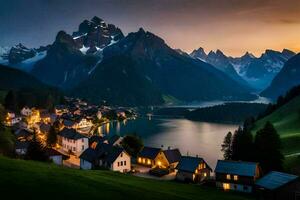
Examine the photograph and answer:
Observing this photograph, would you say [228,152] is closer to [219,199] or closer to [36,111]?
[219,199]

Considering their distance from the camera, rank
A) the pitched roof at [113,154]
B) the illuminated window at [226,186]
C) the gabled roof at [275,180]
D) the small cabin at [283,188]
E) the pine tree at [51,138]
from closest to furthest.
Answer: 1. the small cabin at [283,188]
2. the gabled roof at [275,180]
3. the illuminated window at [226,186]
4. the pitched roof at [113,154]
5. the pine tree at [51,138]

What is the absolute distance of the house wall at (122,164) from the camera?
244 ft

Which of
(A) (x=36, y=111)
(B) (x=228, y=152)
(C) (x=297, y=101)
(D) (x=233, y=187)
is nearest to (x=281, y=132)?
(B) (x=228, y=152)

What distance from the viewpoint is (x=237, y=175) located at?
190 ft

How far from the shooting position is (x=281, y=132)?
9675 centimetres

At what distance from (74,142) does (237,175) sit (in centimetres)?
5667

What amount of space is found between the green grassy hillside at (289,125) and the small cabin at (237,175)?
19.8 metres

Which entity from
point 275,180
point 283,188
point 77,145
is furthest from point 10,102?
point 283,188

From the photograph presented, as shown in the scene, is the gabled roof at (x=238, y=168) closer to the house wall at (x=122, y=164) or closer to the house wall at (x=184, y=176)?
the house wall at (x=184, y=176)

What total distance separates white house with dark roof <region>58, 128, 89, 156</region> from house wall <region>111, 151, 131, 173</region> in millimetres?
28301

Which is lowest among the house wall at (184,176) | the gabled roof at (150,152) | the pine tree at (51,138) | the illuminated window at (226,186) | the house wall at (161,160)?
the illuminated window at (226,186)

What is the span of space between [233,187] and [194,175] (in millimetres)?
9872

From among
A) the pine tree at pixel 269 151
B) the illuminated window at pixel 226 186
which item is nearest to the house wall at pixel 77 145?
the illuminated window at pixel 226 186

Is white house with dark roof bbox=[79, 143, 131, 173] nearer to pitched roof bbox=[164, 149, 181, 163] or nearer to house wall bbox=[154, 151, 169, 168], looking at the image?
house wall bbox=[154, 151, 169, 168]
